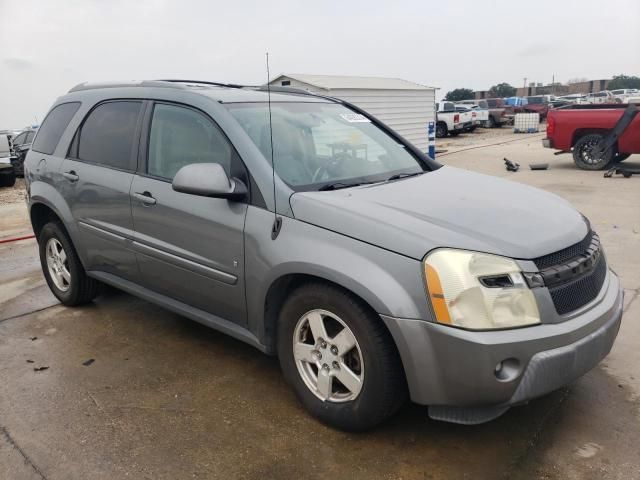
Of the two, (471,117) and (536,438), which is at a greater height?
(471,117)

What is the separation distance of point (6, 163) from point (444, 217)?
1449 cm

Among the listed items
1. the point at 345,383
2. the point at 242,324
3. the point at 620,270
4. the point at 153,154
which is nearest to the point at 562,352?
the point at 345,383

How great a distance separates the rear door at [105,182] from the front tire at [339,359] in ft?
4.77

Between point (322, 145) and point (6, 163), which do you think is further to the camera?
point (6, 163)

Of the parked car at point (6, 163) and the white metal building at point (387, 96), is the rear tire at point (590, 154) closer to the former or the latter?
the white metal building at point (387, 96)

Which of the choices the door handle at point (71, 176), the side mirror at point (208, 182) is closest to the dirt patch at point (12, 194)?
the door handle at point (71, 176)

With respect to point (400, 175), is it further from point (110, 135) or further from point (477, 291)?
point (110, 135)

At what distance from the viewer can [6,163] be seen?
1429 centimetres

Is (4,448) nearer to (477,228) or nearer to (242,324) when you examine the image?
(242,324)

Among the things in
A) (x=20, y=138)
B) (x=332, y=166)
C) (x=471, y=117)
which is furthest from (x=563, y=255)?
(x=471, y=117)

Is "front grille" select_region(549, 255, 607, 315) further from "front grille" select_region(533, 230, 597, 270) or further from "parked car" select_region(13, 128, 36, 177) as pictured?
"parked car" select_region(13, 128, 36, 177)

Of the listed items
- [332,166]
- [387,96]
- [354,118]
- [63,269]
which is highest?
[387,96]

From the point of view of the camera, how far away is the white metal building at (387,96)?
37.9ft

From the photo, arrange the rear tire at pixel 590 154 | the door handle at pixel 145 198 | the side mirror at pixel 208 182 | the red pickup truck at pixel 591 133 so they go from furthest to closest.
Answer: the rear tire at pixel 590 154 → the red pickup truck at pixel 591 133 → the door handle at pixel 145 198 → the side mirror at pixel 208 182
